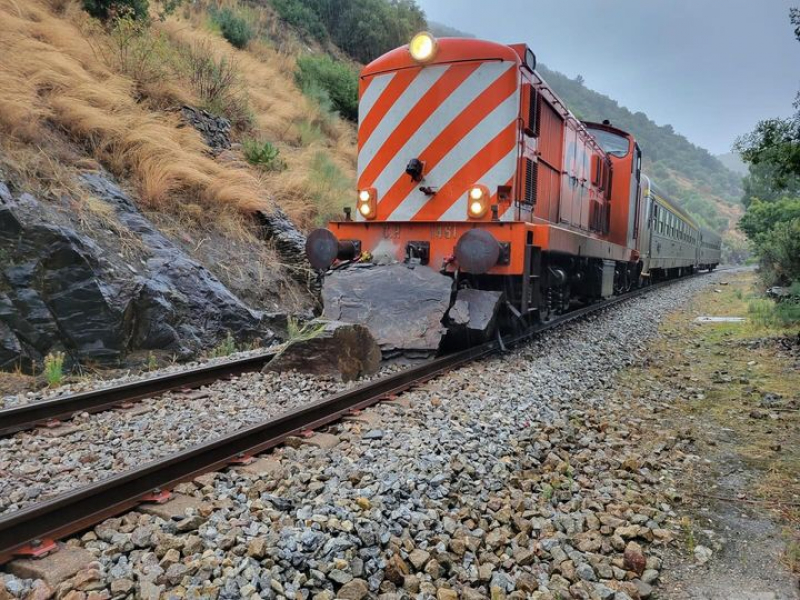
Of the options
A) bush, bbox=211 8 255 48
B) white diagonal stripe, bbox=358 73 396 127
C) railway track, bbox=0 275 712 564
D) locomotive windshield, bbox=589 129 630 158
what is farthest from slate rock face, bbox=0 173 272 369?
bush, bbox=211 8 255 48

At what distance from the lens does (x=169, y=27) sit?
12.8 m

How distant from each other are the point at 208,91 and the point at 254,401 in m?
8.64

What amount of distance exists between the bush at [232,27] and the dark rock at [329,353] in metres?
14.7

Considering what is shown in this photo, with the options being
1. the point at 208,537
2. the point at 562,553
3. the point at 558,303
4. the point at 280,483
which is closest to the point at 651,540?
the point at 562,553

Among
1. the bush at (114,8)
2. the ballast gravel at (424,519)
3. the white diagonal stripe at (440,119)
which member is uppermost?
the bush at (114,8)

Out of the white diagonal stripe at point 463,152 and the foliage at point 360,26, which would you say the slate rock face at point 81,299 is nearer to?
the white diagonal stripe at point 463,152

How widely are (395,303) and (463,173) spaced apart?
1.70 m

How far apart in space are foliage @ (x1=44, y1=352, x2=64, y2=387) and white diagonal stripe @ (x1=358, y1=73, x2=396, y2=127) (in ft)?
13.2

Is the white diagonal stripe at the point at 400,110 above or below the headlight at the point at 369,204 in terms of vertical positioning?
above

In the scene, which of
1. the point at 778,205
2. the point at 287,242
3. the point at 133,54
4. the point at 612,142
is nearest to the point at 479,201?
the point at 287,242

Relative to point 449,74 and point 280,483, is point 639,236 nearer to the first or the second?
point 449,74

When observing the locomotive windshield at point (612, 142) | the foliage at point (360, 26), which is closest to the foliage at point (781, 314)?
the locomotive windshield at point (612, 142)

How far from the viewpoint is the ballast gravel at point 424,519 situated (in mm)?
1962

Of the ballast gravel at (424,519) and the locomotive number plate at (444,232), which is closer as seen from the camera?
the ballast gravel at (424,519)
